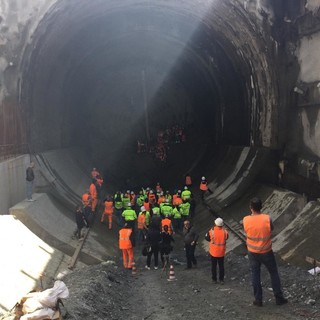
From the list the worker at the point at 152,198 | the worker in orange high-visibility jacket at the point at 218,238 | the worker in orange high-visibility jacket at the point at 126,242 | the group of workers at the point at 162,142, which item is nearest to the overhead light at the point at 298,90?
the worker in orange high-visibility jacket at the point at 218,238

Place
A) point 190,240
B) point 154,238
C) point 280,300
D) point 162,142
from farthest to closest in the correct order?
point 162,142
point 154,238
point 190,240
point 280,300

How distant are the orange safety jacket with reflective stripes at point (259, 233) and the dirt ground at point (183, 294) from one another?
1148 millimetres

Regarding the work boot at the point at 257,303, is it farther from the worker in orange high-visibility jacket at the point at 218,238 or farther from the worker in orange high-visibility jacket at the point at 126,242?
the worker in orange high-visibility jacket at the point at 126,242

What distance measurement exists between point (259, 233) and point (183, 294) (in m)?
3.33

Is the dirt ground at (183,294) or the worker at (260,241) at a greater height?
the worker at (260,241)

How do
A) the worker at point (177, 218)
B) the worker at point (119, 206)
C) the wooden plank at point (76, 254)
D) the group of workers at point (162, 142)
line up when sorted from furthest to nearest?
the group of workers at point (162, 142), the worker at point (119, 206), the worker at point (177, 218), the wooden plank at point (76, 254)

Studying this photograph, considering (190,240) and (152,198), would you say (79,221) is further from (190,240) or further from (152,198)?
(152,198)

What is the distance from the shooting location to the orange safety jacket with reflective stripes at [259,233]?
24.6 feet

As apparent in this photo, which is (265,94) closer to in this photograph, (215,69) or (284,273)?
(215,69)

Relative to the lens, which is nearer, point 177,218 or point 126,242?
point 126,242

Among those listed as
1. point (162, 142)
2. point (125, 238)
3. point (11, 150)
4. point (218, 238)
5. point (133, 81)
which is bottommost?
point (125, 238)

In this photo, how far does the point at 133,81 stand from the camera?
30.3 meters

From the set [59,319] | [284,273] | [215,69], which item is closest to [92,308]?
[59,319]

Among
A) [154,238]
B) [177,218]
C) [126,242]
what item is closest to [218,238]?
[154,238]
